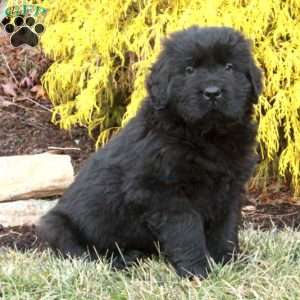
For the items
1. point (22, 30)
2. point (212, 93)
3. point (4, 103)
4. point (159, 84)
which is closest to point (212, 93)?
point (212, 93)

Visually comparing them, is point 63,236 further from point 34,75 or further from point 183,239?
point 34,75

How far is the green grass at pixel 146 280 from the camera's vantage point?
3.99m

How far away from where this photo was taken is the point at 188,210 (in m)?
4.06

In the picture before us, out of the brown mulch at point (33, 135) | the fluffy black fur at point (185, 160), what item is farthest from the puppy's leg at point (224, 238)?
the brown mulch at point (33, 135)

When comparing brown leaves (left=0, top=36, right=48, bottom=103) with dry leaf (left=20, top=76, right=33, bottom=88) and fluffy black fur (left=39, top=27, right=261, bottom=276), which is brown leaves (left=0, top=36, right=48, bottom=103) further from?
fluffy black fur (left=39, top=27, right=261, bottom=276)

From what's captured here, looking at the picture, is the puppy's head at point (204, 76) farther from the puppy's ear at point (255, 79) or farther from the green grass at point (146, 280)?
the green grass at point (146, 280)

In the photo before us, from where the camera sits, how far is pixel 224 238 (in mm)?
4461

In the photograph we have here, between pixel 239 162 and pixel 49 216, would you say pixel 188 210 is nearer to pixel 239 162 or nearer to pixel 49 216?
pixel 239 162

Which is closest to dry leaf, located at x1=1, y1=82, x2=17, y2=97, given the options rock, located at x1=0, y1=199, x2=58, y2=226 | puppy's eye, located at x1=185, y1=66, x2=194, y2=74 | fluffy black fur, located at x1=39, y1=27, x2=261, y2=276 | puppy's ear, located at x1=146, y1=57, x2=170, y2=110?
rock, located at x1=0, y1=199, x2=58, y2=226

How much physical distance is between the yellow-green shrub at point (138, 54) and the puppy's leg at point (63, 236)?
1.97 m

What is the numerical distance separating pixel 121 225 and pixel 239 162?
2.70 feet

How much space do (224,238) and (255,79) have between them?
3.38 ft

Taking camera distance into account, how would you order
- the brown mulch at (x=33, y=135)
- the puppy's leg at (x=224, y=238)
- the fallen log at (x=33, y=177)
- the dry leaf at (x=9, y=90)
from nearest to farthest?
the puppy's leg at (x=224, y=238)
the brown mulch at (x=33, y=135)
the fallen log at (x=33, y=177)
the dry leaf at (x=9, y=90)

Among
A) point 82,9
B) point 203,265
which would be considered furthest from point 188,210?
point 82,9
